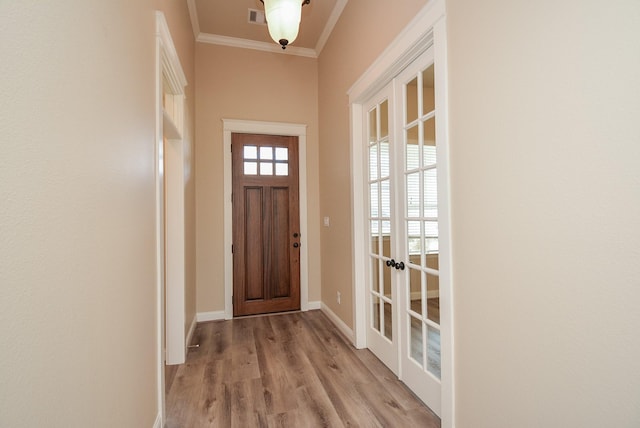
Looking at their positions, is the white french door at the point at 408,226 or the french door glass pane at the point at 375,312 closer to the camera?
the white french door at the point at 408,226

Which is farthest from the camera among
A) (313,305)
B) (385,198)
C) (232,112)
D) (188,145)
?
(313,305)

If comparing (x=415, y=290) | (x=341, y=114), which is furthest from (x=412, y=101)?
(x=415, y=290)

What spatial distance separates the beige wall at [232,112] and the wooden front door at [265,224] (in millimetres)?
196

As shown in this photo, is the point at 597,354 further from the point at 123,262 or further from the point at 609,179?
the point at 123,262

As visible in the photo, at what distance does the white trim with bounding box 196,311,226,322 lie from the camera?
11.9 ft

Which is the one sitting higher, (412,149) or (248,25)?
(248,25)

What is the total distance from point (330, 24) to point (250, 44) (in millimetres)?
1115

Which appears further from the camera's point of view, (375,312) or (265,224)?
(265,224)

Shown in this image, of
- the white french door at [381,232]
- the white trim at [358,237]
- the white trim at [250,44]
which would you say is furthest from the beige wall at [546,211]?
the white trim at [250,44]

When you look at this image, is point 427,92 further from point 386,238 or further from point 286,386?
point 286,386

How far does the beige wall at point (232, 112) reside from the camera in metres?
3.68

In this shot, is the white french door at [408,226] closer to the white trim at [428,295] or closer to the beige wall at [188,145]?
the white trim at [428,295]

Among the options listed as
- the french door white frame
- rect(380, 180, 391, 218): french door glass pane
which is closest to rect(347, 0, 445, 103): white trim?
the french door white frame

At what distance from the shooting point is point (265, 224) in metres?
3.89
